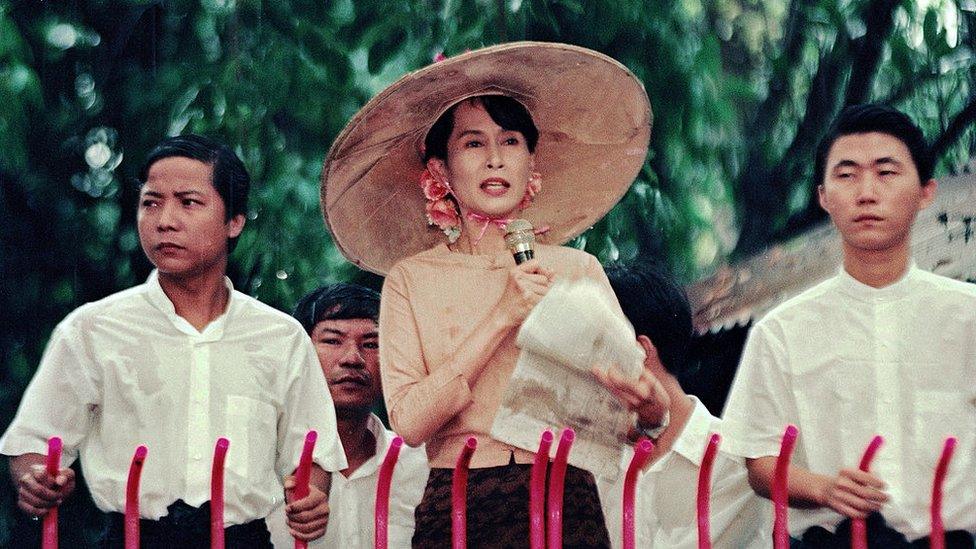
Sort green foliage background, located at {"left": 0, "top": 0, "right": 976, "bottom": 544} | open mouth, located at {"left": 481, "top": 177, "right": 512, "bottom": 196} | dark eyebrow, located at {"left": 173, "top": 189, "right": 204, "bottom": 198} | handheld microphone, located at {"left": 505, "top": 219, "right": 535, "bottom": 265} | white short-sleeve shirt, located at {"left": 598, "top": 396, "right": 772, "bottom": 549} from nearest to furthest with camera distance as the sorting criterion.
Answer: handheld microphone, located at {"left": 505, "top": 219, "right": 535, "bottom": 265}
open mouth, located at {"left": 481, "top": 177, "right": 512, "bottom": 196}
dark eyebrow, located at {"left": 173, "top": 189, "right": 204, "bottom": 198}
white short-sleeve shirt, located at {"left": 598, "top": 396, "right": 772, "bottom": 549}
green foliage background, located at {"left": 0, "top": 0, "right": 976, "bottom": 544}

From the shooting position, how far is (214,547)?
380 cm

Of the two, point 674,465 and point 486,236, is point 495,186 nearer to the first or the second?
point 486,236

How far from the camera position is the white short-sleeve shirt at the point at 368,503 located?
456cm

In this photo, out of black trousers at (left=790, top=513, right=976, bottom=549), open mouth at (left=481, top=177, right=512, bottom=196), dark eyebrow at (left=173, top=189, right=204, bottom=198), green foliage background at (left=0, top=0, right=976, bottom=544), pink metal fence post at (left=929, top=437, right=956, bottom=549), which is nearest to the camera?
pink metal fence post at (left=929, top=437, right=956, bottom=549)

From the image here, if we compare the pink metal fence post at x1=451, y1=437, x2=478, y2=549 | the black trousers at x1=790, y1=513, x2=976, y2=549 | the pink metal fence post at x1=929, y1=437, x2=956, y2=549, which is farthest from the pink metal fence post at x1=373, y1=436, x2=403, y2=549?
the pink metal fence post at x1=929, y1=437, x2=956, y2=549

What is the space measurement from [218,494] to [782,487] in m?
1.18

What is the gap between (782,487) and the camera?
378cm

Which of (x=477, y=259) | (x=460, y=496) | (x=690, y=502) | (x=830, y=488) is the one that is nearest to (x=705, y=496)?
(x=830, y=488)

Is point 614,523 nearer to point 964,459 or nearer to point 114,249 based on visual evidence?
point 964,459

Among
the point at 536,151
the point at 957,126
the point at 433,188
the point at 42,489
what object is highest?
the point at 957,126

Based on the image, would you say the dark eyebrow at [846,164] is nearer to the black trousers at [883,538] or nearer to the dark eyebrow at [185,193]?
the black trousers at [883,538]

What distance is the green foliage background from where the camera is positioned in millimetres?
4676

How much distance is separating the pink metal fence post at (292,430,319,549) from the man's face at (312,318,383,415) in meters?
0.62

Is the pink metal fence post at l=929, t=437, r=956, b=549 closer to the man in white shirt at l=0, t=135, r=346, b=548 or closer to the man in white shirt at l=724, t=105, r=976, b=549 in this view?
the man in white shirt at l=724, t=105, r=976, b=549
